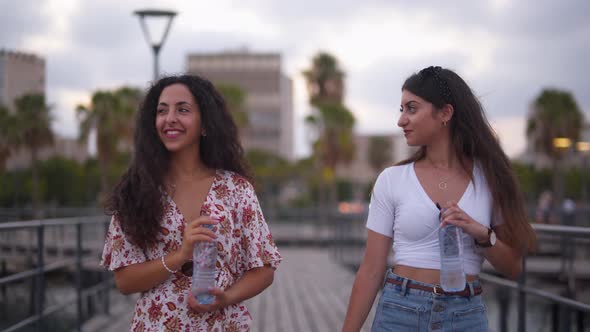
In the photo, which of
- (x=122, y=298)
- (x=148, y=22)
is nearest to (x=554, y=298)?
(x=122, y=298)

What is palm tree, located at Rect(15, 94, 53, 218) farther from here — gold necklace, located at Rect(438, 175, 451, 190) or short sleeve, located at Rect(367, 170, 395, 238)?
gold necklace, located at Rect(438, 175, 451, 190)

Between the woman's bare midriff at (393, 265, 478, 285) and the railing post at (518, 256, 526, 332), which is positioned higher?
the woman's bare midriff at (393, 265, 478, 285)

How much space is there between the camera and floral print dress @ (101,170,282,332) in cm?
272

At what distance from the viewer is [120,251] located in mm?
2727

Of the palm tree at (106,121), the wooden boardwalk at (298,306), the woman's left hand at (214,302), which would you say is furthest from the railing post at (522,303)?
the palm tree at (106,121)

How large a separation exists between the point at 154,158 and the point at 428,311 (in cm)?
112

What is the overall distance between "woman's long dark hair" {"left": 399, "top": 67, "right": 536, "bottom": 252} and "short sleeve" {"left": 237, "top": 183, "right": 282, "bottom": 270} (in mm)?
740

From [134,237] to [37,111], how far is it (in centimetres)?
3893

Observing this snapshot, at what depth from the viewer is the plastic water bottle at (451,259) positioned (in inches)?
107

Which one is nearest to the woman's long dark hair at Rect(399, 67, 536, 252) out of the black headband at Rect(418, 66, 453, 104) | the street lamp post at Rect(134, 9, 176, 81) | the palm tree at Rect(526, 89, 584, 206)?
the black headband at Rect(418, 66, 453, 104)

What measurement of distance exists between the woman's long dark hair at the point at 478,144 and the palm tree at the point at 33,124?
37.5m

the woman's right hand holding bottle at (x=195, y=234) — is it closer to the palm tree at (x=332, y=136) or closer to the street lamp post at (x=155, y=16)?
the street lamp post at (x=155, y=16)

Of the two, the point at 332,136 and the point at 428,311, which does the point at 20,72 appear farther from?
the point at 428,311

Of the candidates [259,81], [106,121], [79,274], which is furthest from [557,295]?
[259,81]
